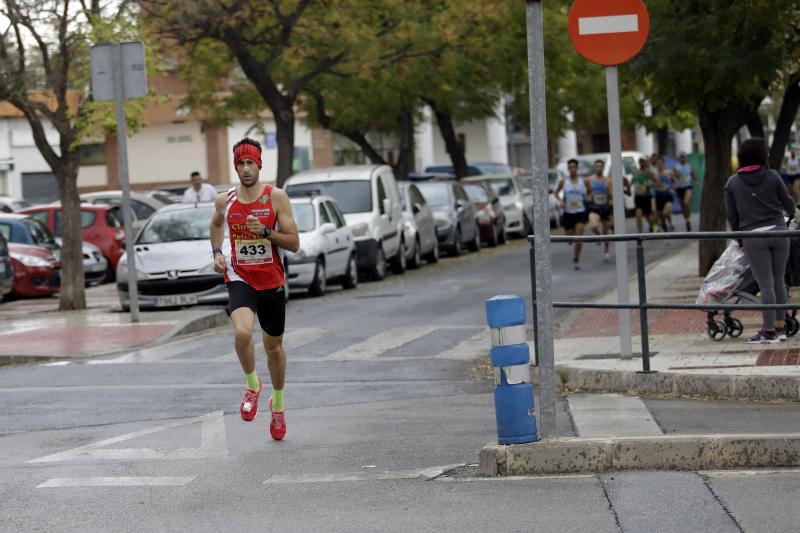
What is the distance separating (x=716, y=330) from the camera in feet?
40.6

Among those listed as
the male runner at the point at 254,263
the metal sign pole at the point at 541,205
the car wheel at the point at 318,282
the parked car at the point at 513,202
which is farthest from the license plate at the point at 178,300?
the parked car at the point at 513,202

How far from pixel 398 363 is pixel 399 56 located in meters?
19.3

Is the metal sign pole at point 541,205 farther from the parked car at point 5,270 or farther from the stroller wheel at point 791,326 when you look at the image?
the parked car at point 5,270

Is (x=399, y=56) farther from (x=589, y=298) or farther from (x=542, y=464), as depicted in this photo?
(x=542, y=464)

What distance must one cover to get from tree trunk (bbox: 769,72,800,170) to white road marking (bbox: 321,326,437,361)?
749cm

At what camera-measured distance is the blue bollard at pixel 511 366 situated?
8.27 meters

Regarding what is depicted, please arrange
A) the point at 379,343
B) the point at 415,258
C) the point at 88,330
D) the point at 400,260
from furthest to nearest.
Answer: the point at 415,258 < the point at 400,260 < the point at 88,330 < the point at 379,343

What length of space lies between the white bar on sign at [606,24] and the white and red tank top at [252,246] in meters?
2.95

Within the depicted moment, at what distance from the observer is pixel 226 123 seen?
129ft

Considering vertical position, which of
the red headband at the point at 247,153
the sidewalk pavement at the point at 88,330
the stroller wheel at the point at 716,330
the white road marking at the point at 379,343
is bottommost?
the white road marking at the point at 379,343

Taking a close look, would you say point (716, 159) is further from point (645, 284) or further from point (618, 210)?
point (645, 284)

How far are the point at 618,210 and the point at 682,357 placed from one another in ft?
3.89

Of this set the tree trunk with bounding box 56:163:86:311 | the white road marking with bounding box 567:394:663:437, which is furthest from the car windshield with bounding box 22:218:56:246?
the white road marking with bounding box 567:394:663:437

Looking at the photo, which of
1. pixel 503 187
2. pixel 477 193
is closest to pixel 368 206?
pixel 477 193
